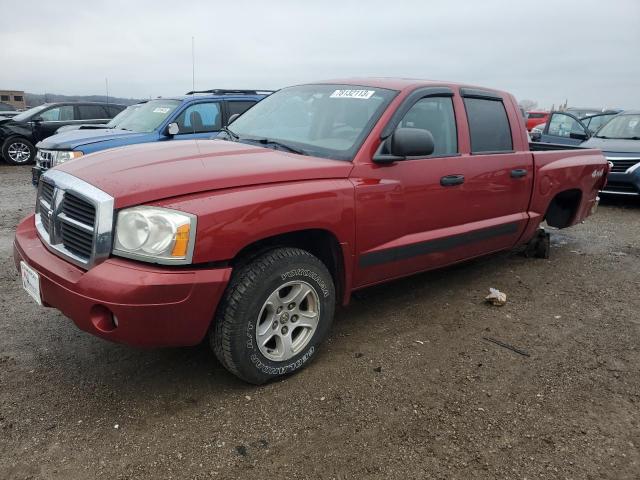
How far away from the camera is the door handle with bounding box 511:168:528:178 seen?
4.28 m

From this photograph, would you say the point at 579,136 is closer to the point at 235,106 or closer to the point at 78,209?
the point at 235,106

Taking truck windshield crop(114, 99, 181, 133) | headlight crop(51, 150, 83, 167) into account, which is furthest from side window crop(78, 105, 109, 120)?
headlight crop(51, 150, 83, 167)

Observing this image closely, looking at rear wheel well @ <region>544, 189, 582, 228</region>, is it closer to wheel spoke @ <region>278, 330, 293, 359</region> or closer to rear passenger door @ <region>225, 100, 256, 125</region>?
wheel spoke @ <region>278, 330, 293, 359</region>

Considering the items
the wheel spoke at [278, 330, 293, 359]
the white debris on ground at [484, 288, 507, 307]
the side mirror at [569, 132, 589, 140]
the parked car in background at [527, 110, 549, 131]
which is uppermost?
the parked car in background at [527, 110, 549, 131]

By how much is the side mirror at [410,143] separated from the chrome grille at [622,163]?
6.75m

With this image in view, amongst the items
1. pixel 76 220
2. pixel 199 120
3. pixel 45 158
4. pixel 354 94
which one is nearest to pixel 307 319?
pixel 76 220

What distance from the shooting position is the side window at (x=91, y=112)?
13.1m

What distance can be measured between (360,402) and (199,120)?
6251 mm

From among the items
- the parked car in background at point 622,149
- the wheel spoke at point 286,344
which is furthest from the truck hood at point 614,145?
the wheel spoke at point 286,344

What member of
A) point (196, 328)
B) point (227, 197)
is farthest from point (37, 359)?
point (227, 197)

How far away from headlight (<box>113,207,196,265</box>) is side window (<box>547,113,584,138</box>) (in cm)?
1067

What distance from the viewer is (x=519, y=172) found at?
14.3 feet

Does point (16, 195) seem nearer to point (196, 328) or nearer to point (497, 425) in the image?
point (196, 328)

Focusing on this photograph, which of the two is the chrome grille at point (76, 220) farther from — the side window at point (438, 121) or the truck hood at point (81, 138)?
the truck hood at point (81, 138)
